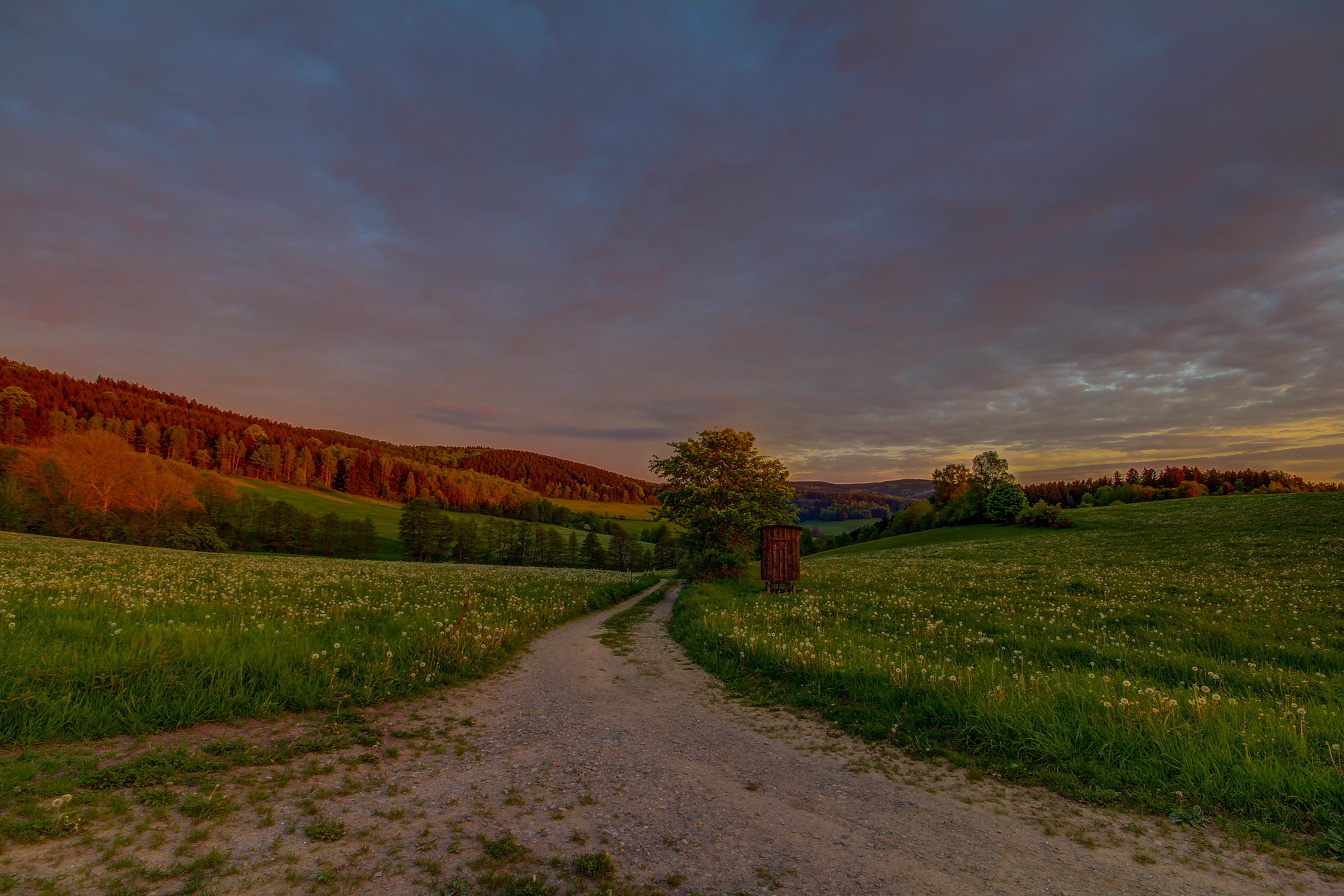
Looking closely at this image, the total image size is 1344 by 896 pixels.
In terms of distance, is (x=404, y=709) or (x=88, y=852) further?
(x=404, y=709)

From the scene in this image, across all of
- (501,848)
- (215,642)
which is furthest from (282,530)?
(501,848)

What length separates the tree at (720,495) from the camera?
31.5m

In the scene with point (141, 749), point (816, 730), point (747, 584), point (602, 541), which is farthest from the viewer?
point (602, 541)

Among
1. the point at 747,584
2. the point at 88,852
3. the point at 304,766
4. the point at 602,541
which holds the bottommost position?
the point at 602,541

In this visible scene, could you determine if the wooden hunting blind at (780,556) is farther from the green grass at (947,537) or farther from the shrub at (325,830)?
the green grass at (947,537)

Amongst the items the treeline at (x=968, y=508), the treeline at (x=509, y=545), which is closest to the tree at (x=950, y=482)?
the treeline at (x=968, y=508)

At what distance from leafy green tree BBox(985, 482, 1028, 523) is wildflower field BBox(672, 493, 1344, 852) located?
58.6 m

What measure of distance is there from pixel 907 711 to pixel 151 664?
12275mm

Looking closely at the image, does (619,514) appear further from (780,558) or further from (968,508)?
(780,558)

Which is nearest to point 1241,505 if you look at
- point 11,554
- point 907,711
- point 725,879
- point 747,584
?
point 747,584

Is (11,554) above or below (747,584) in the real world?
above

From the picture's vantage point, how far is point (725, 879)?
4.59 meters

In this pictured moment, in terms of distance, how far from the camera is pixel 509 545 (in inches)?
3949

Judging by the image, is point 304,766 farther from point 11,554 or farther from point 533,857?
point 11,554
